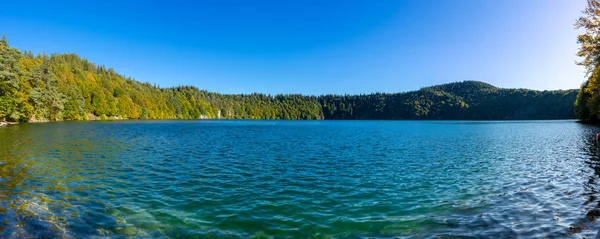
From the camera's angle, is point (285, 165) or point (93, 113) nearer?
point (285, 165)

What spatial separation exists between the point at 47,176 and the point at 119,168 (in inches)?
A: 173

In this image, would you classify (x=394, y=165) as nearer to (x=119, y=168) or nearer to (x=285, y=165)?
(x=285, y=165)

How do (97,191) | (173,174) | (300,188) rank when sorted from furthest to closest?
(173,174)
(300,188)
(97,191)

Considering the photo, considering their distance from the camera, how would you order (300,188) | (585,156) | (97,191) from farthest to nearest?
(585,156) → (300,188) → (97,191)

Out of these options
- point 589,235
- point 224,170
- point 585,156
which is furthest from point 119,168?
point 585,156

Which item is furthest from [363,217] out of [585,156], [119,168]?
[585,156]

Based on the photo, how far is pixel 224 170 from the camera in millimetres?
22906

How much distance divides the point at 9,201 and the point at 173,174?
344 inches

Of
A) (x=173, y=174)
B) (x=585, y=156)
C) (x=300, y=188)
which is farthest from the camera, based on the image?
(x=585, y=156)

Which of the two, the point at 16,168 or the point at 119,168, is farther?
the point at 119,168

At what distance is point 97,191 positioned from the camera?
16188mm

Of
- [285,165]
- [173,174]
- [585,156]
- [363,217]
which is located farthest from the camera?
[585,156]

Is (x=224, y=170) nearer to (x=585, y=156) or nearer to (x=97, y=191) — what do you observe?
(x=97, y=191)

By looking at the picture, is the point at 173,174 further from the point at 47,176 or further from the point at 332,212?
the point at 332,212
